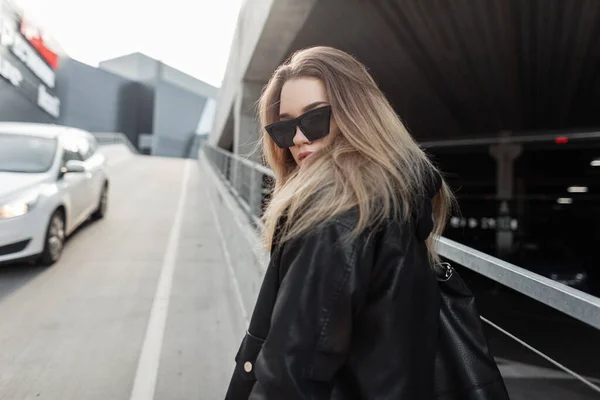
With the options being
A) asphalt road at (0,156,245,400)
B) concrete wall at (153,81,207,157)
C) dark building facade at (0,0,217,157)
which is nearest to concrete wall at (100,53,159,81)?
dark building facade at (0,0,217,157)

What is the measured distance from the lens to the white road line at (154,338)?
10.5 feet

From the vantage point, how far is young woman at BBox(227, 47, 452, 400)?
1029mm

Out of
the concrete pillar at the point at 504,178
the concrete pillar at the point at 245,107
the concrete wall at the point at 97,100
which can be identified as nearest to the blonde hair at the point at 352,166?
the concrete pillar at the point at 245,107

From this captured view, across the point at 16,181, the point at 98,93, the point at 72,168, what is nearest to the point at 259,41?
the point at 72,168

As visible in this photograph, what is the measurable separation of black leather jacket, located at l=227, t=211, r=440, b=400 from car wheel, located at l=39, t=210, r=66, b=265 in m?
5.36

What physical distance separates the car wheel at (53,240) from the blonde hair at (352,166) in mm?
5159

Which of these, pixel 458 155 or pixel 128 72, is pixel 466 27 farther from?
pixel 128 72

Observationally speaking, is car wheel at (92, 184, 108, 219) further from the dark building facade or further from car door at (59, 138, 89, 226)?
the dark building facade

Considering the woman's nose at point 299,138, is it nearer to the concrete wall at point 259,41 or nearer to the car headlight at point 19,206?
the concrete wall at point 259,41

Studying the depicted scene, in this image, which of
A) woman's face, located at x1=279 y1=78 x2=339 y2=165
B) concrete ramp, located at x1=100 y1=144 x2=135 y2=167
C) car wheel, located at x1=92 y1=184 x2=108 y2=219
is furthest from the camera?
concrete ramp, located at x1=100 y1=144 x2=135 y2=167

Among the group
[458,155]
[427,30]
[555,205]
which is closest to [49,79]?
[458,155]

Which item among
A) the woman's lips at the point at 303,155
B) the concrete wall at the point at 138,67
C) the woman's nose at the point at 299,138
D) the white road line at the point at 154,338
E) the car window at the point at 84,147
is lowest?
the white road line at the point at 154,338

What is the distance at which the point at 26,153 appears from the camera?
6.23 meters

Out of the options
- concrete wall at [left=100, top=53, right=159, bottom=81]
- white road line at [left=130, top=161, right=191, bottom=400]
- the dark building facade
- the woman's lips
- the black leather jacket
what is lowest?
white road line at [left=130, top=161, right=191, bottom=400]
